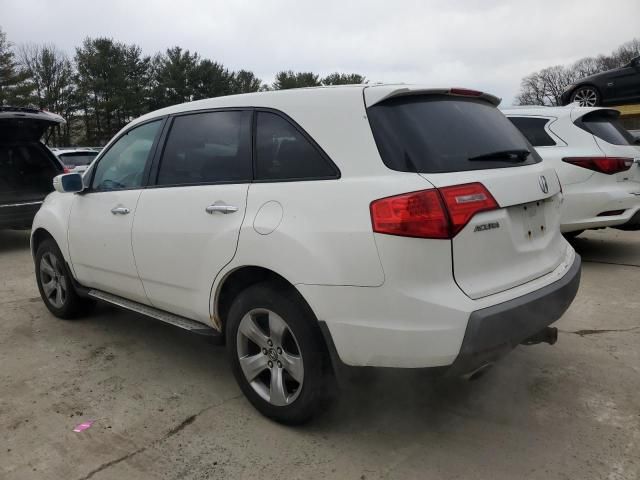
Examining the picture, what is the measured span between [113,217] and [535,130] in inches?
181

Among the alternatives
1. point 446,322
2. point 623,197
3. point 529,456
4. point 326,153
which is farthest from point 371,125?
point 623,197

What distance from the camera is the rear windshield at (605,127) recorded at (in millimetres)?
5680

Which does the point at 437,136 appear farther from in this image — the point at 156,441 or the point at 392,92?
the point at 156,441

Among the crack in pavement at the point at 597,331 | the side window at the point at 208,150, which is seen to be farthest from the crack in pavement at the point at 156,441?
the crack in pavement at the point at 597,331

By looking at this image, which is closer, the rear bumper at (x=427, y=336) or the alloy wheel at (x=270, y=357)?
the rear bumper at (x=427, y=336)

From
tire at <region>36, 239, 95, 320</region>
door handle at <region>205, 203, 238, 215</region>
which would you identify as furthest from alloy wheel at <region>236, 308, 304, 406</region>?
tire at <region>36, 239, 95, 320</region>

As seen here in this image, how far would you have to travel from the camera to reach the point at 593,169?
5547 mm

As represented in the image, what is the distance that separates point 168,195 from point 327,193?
1234mm

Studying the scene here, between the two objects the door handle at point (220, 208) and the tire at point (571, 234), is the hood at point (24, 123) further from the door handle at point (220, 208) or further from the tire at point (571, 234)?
the tire at point (571, 234)

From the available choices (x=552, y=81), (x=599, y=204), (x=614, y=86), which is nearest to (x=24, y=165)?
(x=599, y=204)

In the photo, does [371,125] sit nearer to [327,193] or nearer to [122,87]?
[327,193]

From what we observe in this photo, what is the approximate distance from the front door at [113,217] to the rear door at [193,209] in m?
0.15

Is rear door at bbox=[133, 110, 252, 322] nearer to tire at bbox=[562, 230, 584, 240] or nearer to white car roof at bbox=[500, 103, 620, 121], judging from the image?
white car roof at bbox=[500, 103, 620, 121]

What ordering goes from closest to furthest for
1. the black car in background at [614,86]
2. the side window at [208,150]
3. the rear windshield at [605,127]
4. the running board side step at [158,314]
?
1. the side window at [208,150]
2. the running board side step at [158,314]
3. the rear windshield at [605,127]
4. the black car in background at [614,86]
